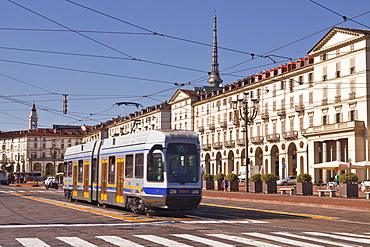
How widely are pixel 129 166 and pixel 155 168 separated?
223 cm

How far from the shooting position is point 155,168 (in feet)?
64.6

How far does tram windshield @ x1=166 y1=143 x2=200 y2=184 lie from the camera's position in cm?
1945

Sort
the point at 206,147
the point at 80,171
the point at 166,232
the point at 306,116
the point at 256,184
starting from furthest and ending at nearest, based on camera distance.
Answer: the point at 206,147, the point at 306,116, the point at 256,184, the point at 80,171, the point at 166,232

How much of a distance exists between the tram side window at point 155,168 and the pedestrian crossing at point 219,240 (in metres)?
5.48

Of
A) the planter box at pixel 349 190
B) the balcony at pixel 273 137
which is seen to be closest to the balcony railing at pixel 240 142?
the balcony at pixel 273 137

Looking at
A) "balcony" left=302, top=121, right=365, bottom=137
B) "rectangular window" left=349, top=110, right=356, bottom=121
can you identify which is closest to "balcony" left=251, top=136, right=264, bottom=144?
"balcony" left=302, top=121, right=365, bottom=137

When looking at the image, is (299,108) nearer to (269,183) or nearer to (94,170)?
(269,183)

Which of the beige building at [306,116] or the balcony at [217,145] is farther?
the balcony at [217,145]

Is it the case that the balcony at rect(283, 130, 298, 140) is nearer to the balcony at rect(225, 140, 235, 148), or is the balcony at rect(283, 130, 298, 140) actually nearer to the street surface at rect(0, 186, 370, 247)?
the balcony at rect(225, 140, 235, 148)

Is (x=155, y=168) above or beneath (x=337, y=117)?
beneath

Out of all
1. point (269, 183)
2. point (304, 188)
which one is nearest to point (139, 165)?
point (304, 188)

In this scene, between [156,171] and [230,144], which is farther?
[230,144]

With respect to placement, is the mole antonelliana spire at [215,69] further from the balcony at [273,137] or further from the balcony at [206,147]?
the balcony at [273,137]

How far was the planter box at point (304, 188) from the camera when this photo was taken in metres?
43.5
